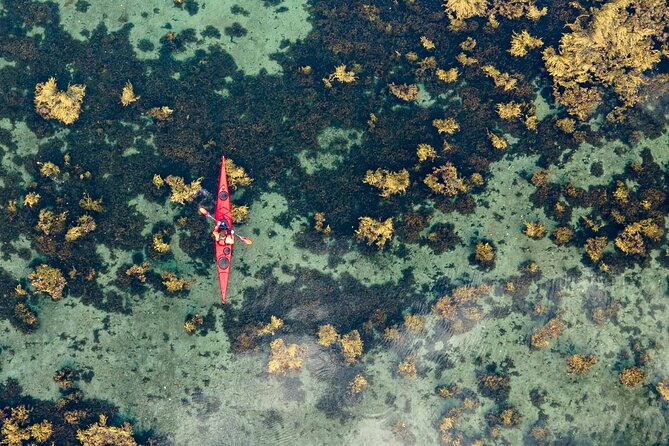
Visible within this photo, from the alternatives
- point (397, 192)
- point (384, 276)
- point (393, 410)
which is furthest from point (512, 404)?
point (397, 192)

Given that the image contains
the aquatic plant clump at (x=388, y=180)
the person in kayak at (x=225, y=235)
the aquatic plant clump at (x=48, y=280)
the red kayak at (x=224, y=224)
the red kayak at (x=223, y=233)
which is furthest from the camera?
the aquatic plant clump at (x=388, y=180)

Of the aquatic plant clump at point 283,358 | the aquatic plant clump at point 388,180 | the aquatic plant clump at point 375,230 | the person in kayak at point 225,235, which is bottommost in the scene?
the aquatic plant clump at point 283,358

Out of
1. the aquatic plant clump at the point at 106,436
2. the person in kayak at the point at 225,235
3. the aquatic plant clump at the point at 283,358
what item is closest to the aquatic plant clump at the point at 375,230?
the person in kayak at the point at 225,235

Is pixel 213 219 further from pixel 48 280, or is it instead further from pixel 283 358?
pixel 48 280

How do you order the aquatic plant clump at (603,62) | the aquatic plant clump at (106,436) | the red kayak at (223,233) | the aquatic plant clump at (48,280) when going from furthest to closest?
the aquatic plant clump at (603,62) < the red kayak at (223,233) < the aquatic plant clump at (48,280) < the aquatic plant clump at (106,436)

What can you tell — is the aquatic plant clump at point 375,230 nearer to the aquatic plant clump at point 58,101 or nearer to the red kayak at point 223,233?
the red kayak at point 223,233

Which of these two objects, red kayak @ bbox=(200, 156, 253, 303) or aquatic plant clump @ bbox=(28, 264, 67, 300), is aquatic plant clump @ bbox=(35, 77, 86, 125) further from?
red kayak @ bbox=(200, 156, 253, 303)

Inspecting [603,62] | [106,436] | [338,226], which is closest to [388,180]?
[338,226]
